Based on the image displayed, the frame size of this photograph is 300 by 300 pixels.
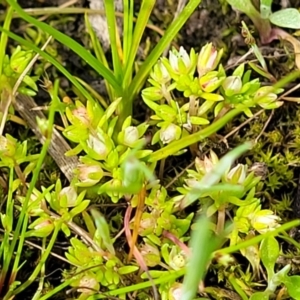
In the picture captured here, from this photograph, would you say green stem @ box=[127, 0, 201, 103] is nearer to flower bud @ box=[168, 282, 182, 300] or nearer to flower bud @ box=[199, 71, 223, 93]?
flower bud @ box=[199, 71, 223, 93]

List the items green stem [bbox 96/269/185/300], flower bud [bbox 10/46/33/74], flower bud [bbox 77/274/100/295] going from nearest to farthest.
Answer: green stem [bbox 96/269/185/300] < flower bud [bbox 77/274/100/295] < flower bud [bbox 10/46/33/74]

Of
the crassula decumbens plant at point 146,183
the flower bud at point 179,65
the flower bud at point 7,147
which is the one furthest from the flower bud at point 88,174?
the flower bud at point 179,65

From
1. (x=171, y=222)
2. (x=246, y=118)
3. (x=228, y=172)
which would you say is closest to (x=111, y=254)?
(x=171, y=222)

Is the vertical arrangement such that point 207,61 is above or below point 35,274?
above

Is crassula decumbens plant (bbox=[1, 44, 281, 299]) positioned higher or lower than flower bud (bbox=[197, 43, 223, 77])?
lower

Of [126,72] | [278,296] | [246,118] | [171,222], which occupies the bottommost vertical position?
[278,296]

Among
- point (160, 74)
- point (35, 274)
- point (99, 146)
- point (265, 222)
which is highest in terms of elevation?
point (160, 74)

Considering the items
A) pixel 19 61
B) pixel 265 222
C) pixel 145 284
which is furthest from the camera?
pixel 19 61

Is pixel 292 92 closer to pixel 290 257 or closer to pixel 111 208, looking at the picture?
pixel 290 257

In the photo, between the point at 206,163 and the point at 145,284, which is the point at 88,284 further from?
the point at 206,163

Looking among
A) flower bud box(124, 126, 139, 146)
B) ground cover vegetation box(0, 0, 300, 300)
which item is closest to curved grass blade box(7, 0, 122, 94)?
ground cover vegetation box(0, 0, 300, 300)

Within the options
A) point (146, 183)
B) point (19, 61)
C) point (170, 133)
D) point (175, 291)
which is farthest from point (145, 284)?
point (19, 61)
